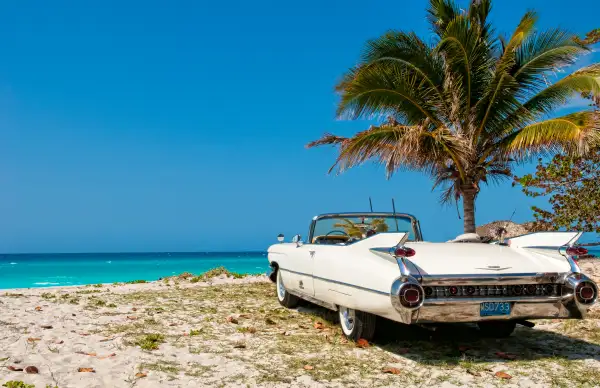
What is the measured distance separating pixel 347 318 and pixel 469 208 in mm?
8030

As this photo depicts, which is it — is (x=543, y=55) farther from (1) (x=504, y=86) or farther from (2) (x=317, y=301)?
(2) (x=317, y=301)

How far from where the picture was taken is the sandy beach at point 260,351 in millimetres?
4648

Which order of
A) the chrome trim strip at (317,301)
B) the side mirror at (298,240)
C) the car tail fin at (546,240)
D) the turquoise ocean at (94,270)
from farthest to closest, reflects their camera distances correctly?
1. the turquoise ocean at (94,270)
2. the side mirror at (298,240)
3. the chrome trim strip at (317,301)
4. the car tail fin at (546,240)

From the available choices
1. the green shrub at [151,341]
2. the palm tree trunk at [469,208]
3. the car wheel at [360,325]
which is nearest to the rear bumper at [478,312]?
the car wheel at [360,325]

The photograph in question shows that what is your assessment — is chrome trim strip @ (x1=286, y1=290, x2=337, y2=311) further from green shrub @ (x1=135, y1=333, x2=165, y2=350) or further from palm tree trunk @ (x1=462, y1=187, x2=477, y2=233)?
palm tree trunk @ (x1=462, y1=187, x2=477, y2=233)

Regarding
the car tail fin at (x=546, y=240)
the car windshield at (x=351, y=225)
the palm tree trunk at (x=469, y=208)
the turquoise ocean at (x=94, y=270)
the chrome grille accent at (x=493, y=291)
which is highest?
the palm tree trunk at (x=469, y=208)

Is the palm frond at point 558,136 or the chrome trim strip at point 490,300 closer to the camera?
the chrome trim strip at point 490,300

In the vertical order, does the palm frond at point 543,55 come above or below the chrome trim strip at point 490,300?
above

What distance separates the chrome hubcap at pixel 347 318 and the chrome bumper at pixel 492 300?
1127 mm

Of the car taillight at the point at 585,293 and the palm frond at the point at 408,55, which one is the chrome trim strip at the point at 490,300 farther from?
the palm frond at the point at 408,55

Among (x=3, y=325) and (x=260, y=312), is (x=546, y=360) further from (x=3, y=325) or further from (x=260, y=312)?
(x=3, y=325)

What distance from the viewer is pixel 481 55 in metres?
13.2

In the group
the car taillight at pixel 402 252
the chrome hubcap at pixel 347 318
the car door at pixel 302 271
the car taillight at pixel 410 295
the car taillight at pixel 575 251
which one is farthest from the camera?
the car door at pixel 302 271

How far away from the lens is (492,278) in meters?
5.06
